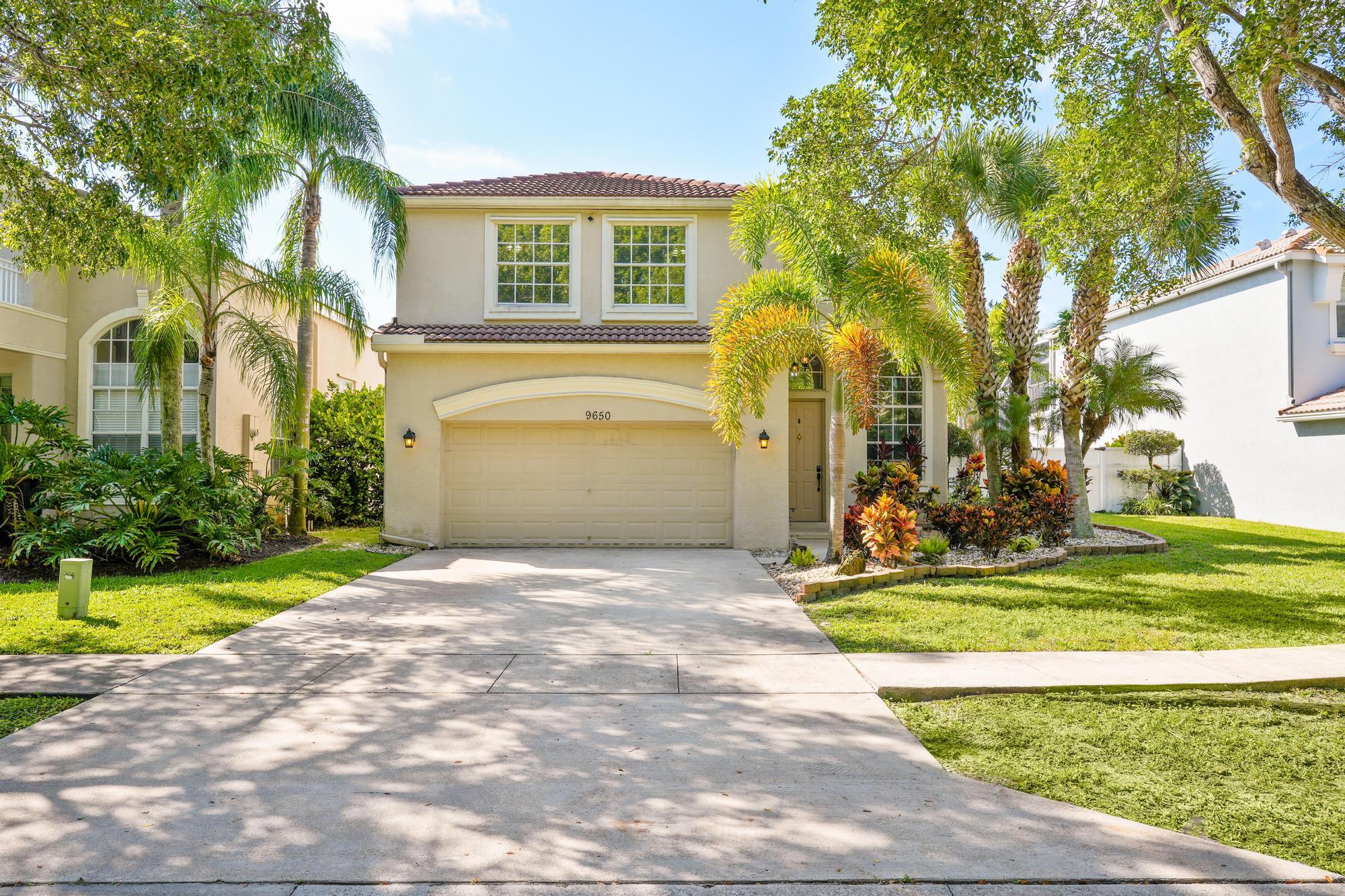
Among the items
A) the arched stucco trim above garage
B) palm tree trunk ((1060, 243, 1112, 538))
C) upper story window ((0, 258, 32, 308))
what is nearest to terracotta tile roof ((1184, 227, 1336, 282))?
palm tree trunk ((1060, 243, 1112, 538))

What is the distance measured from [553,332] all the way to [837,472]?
18.9 feet

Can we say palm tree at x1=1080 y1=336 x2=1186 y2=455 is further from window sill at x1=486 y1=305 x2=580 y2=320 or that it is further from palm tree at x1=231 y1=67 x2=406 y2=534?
palm tree at x1=231 y1=67 x2=406 y2=534

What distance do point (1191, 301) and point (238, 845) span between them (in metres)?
24.4

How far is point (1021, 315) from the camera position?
14.0 metres

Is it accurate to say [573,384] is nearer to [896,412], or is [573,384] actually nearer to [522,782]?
[896,412]

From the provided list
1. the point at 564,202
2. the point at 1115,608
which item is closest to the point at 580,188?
the point at 564,202

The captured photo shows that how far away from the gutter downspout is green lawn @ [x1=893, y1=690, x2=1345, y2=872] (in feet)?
49.8

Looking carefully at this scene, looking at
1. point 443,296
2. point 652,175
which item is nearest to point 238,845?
point 443,296

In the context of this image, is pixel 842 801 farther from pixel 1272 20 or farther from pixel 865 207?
pixel 865 207

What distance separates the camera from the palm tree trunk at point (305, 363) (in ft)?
47.7

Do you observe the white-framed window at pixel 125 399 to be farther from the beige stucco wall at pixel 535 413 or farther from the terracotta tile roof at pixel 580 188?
the terracotta tile roof at pixel 580 188

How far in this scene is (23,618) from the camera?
807cm

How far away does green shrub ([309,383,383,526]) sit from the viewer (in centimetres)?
1666

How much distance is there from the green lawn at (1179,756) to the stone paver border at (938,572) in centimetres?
390
